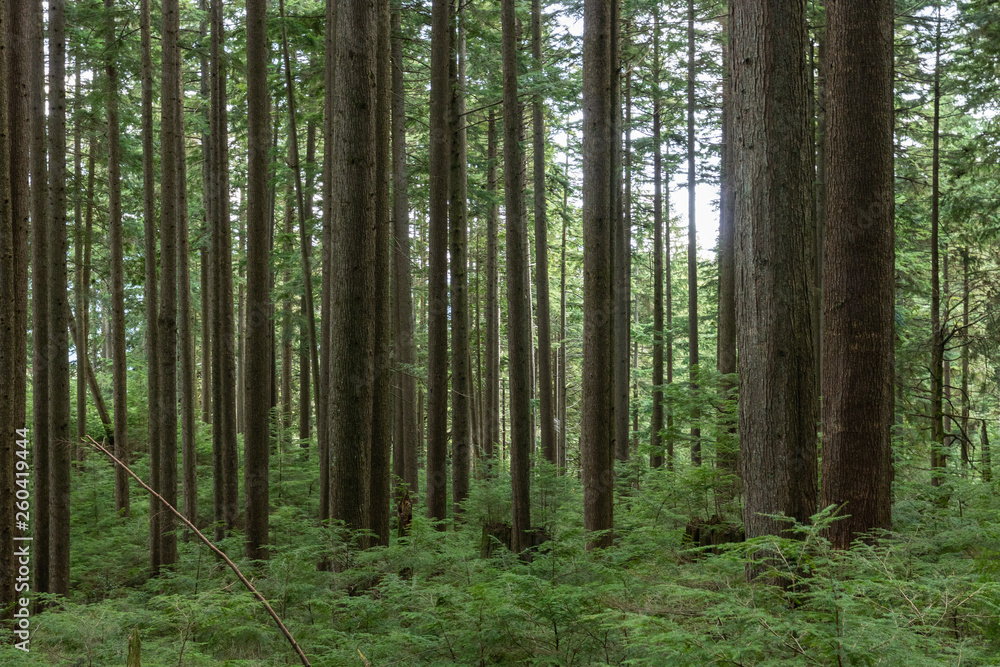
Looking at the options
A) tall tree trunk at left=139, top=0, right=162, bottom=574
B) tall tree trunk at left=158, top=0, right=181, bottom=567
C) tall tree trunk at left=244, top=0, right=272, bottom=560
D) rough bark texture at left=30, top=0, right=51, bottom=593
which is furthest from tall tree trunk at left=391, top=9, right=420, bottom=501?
rough bark texture at left=30, top=0, right=51, bottom=593

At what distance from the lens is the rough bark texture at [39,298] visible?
902cm

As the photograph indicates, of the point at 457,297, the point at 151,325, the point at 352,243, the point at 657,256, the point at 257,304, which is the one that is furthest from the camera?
the point at 657,256

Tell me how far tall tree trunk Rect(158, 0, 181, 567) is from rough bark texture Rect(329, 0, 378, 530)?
4301 millimetres

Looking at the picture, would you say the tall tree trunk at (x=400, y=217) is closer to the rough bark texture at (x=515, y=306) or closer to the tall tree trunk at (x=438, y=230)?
the tall tree trunk at (x=438, y=230)

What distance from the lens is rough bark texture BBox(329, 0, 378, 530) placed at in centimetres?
675

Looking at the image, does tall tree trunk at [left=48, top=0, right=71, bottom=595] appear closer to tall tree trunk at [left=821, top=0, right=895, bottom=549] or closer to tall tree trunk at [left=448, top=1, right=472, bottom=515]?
tall tree trunk at [left=448, top=1, right=472, bottom=515]

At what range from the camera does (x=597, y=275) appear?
838cm

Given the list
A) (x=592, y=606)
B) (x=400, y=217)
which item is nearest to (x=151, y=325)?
(x=400, y=217)

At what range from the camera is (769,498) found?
17.6 feet

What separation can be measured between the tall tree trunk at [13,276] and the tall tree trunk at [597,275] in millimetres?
6155

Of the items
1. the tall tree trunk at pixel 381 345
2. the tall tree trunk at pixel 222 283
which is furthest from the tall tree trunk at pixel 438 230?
the tall tree trunk at pixel 222 283

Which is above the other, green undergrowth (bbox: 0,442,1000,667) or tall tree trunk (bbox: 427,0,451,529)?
tall tree trunk (bbox: 427,0,451,529)

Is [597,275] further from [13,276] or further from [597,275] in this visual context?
[13,276]

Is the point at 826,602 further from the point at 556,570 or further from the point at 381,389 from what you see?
the point at 381,389
